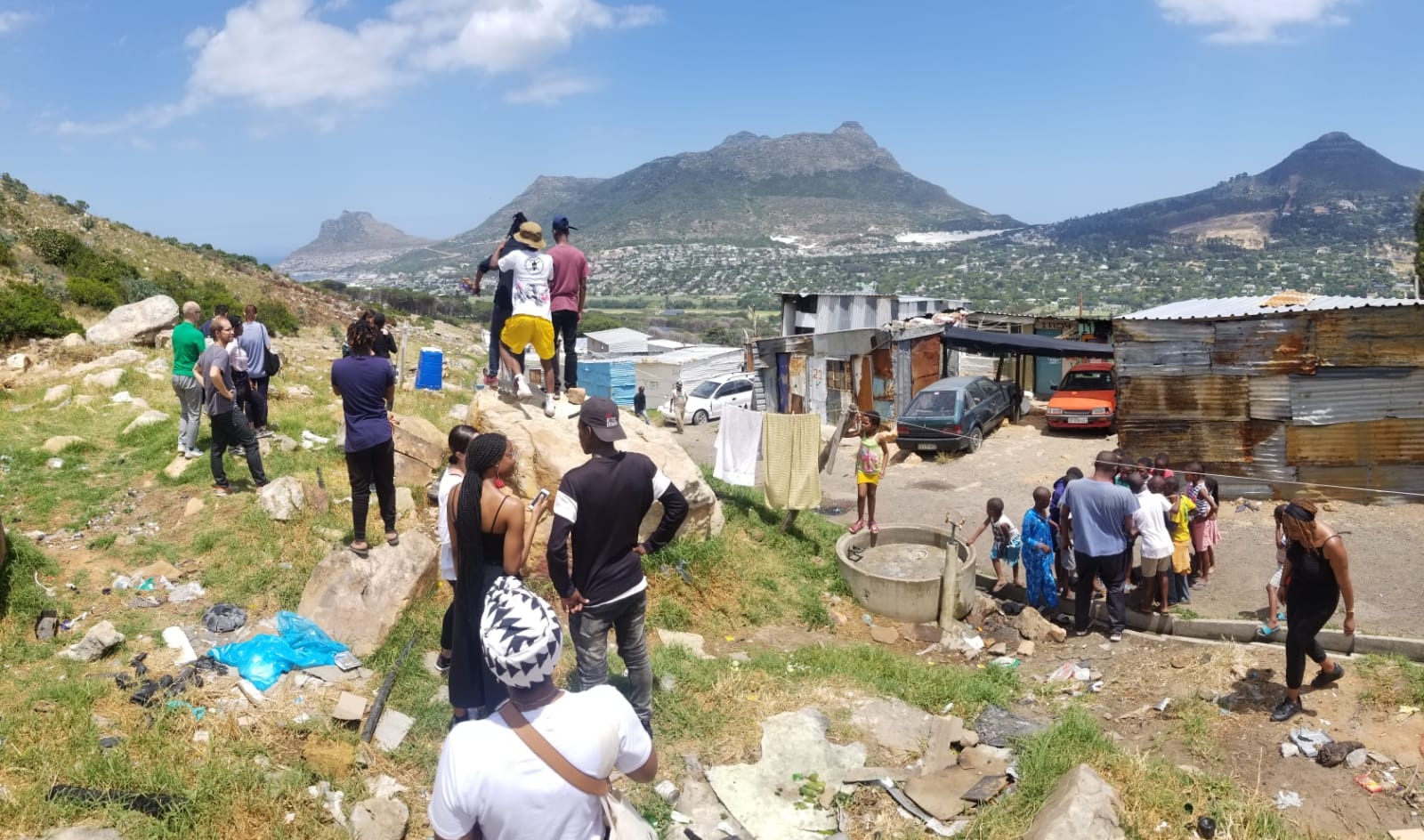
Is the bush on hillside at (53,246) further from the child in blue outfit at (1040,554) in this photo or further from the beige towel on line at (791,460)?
the child in blue outfit at (1040,554)

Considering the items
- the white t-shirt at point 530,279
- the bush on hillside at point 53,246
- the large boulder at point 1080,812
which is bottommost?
the large boulder at point 1080,812

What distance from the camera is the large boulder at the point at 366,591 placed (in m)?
5.88

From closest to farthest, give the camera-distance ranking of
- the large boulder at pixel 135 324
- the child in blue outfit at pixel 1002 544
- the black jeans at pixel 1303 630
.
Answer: the black jeans at pixel 1303 630 < the child in blue outfit at pixel 1002 544 < the large boulder at pixel 135 324

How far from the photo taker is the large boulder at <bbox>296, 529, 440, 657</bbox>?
19.3ft

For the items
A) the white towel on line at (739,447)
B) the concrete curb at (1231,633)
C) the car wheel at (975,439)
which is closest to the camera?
the concrete curb at (1231,633)

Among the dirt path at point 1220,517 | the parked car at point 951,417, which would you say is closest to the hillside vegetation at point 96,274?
the dirt path at point 1220,517

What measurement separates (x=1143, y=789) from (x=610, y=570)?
3.16 m

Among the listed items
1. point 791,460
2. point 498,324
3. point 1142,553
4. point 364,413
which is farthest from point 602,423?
point 791,460

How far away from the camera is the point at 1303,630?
5.48 meters

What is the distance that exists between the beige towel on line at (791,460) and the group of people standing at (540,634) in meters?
5.54

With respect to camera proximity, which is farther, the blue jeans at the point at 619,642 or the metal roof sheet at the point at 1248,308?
the metal roof sheet at the point at 1248,308

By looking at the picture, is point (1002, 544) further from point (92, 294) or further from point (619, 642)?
point (92, 294)

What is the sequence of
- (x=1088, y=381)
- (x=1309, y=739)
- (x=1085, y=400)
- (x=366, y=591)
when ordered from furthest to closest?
(x=1088, y=381)
(x=1085, y=400)
(x=366, y=591)
(x=1309, y=739)

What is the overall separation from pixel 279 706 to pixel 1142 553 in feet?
23.4
